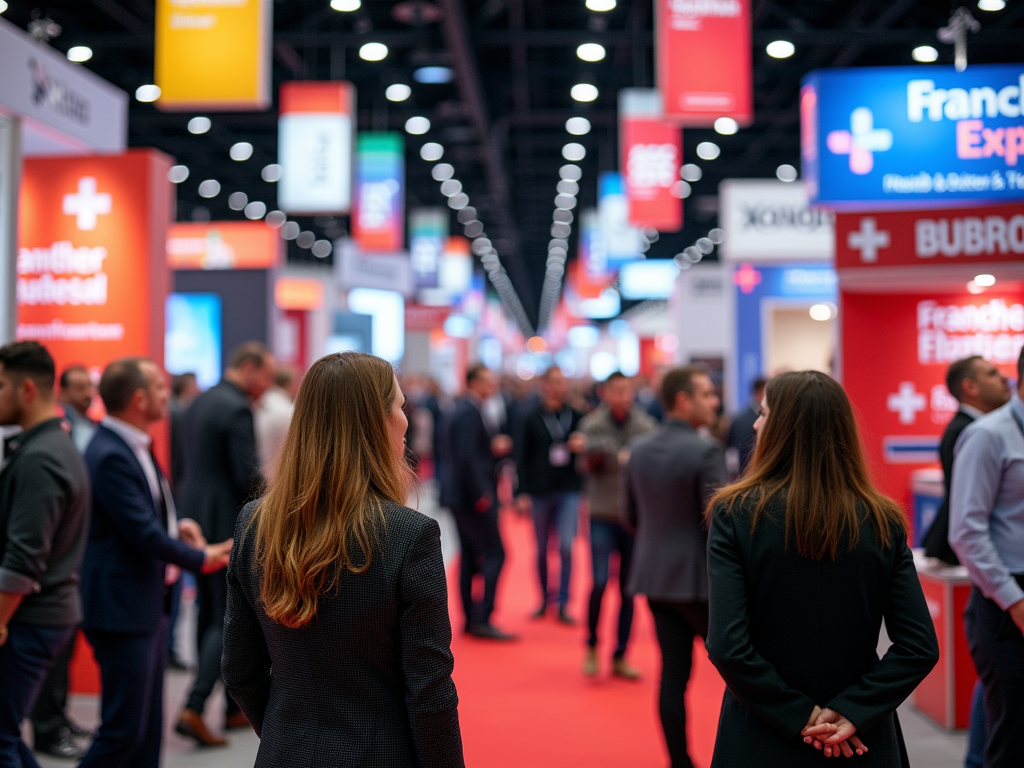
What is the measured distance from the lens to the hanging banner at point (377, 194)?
11.5m

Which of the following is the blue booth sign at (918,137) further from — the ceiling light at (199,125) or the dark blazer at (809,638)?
the ceiling light at (199,125)

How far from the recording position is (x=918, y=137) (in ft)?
18.3

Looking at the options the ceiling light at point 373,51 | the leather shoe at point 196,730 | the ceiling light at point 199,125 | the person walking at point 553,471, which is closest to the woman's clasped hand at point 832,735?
the leather shoe at point 196,730

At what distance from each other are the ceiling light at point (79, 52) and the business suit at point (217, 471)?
370 inches

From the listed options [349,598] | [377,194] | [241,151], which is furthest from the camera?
[241,151]

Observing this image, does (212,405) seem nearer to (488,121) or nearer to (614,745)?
(614,745)

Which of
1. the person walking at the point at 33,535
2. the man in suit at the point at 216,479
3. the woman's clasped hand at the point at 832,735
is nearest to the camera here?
the woman's clasped hand at the point at 832,735

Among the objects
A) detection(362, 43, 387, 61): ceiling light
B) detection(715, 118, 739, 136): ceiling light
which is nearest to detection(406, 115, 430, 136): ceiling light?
detection(362, 43, 387, 61): ceiling light

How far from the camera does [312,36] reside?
12.0 metres

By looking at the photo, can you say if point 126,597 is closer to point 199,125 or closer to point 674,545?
point 674,545

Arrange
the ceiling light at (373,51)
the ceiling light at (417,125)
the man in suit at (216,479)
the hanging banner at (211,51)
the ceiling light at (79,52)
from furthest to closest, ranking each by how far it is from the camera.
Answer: the ceiling light at (417,125) → the ceiling light at (373,51) → the ceiling light at (79,52) → the hanging banner at (211,51) → the man in suit at (216,479)

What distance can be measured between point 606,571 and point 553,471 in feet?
4.52

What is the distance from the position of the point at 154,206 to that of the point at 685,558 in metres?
3.67

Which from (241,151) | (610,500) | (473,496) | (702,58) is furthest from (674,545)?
(241,151)
